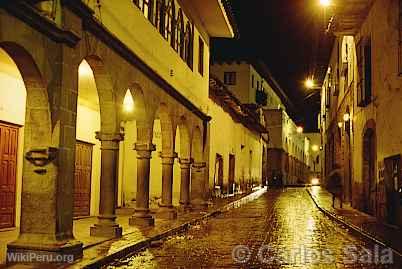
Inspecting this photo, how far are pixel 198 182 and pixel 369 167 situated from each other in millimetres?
7089

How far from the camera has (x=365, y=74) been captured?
21.0 m

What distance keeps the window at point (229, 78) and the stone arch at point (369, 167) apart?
30342 millimetres

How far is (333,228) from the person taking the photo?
1767cm

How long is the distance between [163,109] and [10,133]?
577cm

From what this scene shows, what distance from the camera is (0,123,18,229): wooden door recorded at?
46.7 ft

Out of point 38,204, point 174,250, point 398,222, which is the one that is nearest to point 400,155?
point 398,222

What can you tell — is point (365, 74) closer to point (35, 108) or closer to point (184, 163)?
point (184, 163)

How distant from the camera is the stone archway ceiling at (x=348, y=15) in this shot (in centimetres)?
1970

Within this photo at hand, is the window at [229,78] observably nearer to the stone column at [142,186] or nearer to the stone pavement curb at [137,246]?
the stone pavement curb at [137,246]

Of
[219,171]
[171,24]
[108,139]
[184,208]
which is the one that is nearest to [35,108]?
[108,139]

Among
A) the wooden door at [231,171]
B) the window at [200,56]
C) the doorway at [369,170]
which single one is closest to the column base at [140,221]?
the doorway at [369,170]

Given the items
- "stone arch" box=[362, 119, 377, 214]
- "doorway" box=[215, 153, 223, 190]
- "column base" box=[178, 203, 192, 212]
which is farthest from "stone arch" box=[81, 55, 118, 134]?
"doorway" box=[215, 153, 223, 190]

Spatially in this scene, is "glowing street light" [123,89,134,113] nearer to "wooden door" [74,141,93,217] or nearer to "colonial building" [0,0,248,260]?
→ "colonial building" [0,0,248,260]

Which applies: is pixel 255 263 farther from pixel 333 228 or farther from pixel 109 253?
pixel 333 228
